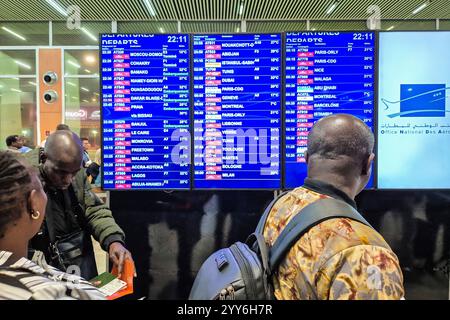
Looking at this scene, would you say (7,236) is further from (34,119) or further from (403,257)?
(34,119)

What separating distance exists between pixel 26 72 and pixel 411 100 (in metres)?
9.26

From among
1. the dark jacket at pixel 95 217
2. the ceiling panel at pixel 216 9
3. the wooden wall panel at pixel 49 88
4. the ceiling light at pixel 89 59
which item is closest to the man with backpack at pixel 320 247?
the dark jacket at pixel 95 217

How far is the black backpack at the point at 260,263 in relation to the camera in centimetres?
105

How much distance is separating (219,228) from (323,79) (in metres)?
1.46

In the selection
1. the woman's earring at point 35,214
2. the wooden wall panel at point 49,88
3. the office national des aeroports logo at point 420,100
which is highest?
the wooden wall panel at point 49,88

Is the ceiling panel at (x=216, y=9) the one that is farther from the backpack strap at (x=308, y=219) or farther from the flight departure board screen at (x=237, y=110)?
the backpack strap at (x=308, y=219)

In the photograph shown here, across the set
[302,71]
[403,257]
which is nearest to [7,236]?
[302,71]

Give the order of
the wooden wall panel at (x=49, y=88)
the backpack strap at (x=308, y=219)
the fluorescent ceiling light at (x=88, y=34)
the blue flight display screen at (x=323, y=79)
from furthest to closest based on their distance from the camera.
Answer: the fluorescent ceiling light at (x=88, y=34)
the wooden wall panel at (x=49, y=88)
the blue flight display screen at (x=323, y=79)
the backpack strap at (x=308, y=219)

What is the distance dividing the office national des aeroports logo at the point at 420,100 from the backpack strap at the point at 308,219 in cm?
205

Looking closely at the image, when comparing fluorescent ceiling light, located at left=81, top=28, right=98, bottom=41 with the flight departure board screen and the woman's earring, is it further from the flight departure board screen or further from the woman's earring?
the woman's earring

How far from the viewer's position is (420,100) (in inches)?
111

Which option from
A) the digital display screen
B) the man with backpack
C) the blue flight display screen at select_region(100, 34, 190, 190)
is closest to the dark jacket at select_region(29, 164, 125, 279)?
the blue flight display screen at select_region(100, 34, 190, 190)

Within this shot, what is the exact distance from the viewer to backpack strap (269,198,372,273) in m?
1.04
